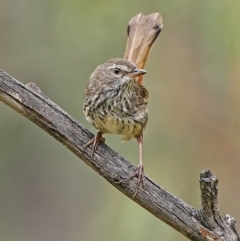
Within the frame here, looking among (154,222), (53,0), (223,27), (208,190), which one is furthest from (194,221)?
(53,0)

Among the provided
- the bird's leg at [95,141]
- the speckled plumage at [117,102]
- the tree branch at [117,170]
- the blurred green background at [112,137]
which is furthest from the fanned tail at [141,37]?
the blurred green background at [112,137]

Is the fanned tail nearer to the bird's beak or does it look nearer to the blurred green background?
the bird's beak

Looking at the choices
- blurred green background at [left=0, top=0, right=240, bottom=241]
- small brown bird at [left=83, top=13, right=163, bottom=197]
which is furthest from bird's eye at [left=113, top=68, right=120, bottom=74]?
blurred green background at [left=0, top=0, right=240, bottom=241]

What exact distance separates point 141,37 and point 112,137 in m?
1.78

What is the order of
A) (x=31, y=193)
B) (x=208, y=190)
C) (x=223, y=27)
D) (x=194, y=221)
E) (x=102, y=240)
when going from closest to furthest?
(x=208, y=190) < (x=194, y=221) < (x=223, y=27) < (x=102, y=240) < (x=31, y=193)

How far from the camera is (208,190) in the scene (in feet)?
12.1

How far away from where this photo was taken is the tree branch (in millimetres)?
3896

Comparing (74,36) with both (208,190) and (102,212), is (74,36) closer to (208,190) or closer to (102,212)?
(102,212)

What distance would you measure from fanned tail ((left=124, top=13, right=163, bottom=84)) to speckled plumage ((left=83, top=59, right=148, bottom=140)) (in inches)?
13.0

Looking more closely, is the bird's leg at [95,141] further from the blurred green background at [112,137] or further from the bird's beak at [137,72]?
the blurred green background at [112,137]

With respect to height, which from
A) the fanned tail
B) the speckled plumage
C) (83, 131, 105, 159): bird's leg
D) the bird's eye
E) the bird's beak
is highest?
the fanned tail

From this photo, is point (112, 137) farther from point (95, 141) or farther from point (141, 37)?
point (95, 141)

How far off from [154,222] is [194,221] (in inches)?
85.8

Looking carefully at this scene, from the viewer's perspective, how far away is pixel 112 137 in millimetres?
6531
